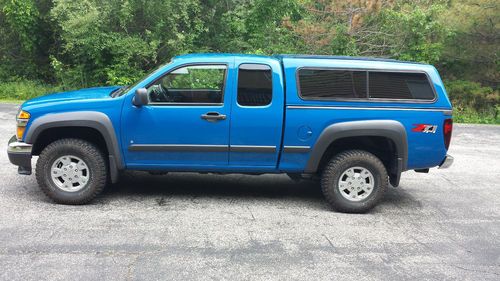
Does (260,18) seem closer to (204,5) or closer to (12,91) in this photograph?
(204,5)

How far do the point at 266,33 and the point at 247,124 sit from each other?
11.4m

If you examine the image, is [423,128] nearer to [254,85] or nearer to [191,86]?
[254,85]

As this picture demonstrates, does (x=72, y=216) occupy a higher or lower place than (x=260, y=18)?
lower

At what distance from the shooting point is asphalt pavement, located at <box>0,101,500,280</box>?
13.9 ft

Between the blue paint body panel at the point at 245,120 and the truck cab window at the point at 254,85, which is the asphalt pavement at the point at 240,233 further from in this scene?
the truck cab window at the point at 254,85

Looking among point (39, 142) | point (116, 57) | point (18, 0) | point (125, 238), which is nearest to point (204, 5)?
point (116, 57)

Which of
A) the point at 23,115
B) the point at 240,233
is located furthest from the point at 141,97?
the point at 240,233

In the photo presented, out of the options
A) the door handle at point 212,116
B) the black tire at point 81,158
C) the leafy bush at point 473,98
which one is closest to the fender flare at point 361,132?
the door handle at point 212,116

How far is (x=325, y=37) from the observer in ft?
52.5

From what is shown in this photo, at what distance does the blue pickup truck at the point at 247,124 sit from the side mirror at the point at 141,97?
1 cm

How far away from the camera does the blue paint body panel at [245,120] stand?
5621 millimetres

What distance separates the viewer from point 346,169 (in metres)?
5.84

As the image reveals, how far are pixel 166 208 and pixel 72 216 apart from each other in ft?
3.44

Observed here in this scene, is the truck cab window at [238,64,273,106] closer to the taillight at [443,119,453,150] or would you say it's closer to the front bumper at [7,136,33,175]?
the taillight at [443,119,453,150]
